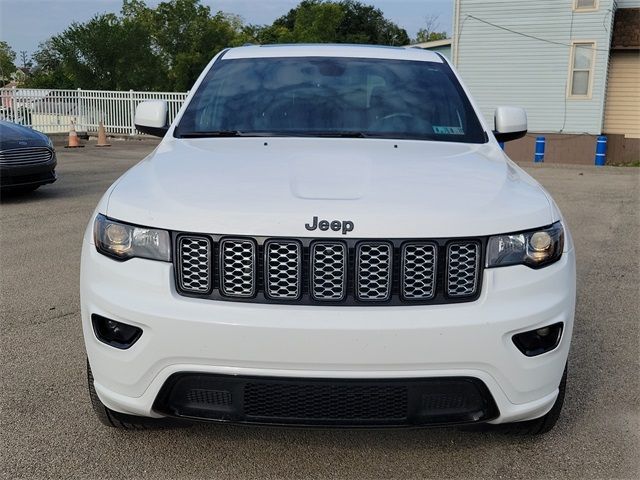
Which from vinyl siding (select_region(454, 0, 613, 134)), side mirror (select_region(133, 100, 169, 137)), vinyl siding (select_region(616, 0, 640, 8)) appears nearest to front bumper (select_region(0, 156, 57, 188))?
side mirror (select_region(133, 100, 169, 137))

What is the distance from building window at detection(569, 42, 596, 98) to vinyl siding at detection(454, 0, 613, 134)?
16cm

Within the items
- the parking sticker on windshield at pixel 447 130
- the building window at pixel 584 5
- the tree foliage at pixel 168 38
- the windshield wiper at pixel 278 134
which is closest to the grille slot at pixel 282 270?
the windshield wiper at pixel 278 134

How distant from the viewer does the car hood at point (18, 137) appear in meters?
8.89

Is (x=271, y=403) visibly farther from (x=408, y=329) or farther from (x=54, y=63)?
(x=54, y=63)

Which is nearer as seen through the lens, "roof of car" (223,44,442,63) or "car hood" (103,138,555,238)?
"car hood" (103,138,555,238)

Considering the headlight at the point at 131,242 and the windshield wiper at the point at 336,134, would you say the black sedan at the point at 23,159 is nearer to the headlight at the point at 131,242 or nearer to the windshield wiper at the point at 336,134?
A: the windshield wiper at the point at 336,134

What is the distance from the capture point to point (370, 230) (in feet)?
7.72

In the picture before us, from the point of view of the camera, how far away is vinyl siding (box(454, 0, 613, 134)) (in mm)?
21422

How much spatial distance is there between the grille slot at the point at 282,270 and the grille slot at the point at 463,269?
1.77 feet

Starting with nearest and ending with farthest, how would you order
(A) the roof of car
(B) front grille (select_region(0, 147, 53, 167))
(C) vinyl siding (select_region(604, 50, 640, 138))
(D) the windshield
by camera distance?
(D) the windshield < (A) the roof of car < (B) front grille (select_region(0, 147, 53, 167)) < (C) vinyl siding (select_region(604, 50, 640, 138))

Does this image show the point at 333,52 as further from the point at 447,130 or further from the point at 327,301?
the point at 327,301

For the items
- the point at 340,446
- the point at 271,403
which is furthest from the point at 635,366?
the point at 271,403

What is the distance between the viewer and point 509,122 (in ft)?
13.0

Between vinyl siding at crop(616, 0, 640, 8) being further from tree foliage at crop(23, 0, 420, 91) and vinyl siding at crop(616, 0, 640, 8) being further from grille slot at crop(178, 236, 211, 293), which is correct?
tree foliage at crop(23, 0, 420, 91)
